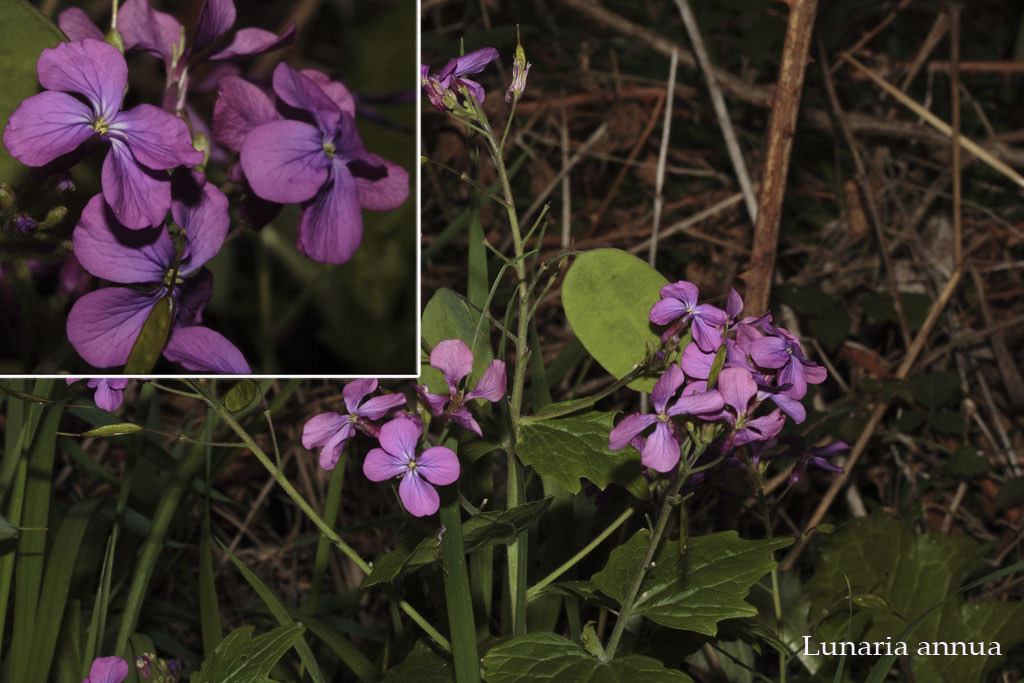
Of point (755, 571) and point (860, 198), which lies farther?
point (860, 198)

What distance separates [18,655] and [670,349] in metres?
0.64

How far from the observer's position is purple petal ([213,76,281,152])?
801mm

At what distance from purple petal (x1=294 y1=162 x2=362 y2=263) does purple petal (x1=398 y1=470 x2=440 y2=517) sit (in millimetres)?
273

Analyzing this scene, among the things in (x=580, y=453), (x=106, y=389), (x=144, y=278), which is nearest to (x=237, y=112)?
(x=144, y=278)

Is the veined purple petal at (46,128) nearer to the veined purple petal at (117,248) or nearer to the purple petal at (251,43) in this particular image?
the veined purple petal at (117,248)

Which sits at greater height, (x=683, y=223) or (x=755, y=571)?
(x=755, y=571)

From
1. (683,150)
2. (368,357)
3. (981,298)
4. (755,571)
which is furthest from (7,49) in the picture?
(981,298)

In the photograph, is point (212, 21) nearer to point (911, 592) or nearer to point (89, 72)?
point (89, 72)

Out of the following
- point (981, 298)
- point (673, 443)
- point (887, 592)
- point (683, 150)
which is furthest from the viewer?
point (683, 150)

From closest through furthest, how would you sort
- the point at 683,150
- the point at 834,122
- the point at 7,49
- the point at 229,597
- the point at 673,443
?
the point at 673,443
the point at 7,49
the point at 229,597
the point at 834,122
the point at 683,150

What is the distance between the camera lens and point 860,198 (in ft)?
5.44

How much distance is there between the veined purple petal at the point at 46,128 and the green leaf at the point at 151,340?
6.2 inches

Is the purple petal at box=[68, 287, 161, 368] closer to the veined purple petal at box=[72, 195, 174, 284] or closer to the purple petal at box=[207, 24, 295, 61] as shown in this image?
the veined purple petal at box=[72, 195, 174, 284]

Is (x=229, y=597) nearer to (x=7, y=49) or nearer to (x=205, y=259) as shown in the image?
(x=205, y=259)
